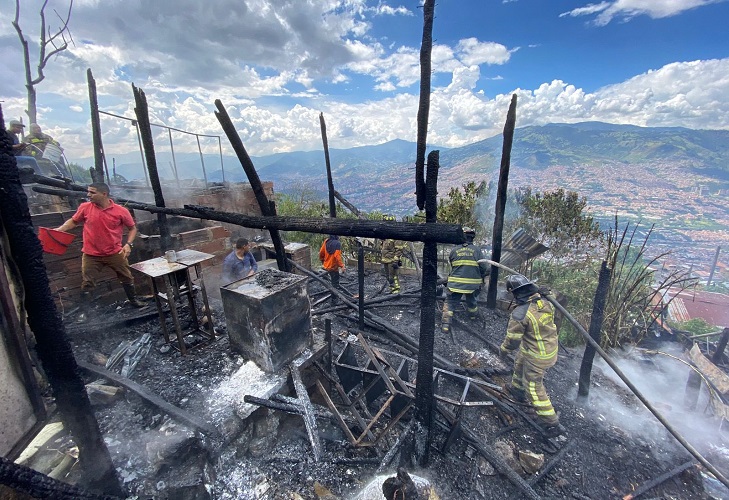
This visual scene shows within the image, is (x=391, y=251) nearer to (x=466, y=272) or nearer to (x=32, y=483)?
(x=466, y=272)

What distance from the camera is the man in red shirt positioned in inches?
203

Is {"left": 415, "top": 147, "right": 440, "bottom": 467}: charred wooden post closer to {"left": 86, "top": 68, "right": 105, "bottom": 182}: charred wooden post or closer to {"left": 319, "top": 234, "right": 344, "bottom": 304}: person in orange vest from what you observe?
{"left": 319, "top": 234, "right": 344, "bottom": 304}: person in orange vest

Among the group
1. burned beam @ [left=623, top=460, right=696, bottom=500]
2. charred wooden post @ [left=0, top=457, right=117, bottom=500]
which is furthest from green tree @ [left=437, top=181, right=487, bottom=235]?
A: charred wooden post @ [left=0, top=457, right=117, bottom=500]

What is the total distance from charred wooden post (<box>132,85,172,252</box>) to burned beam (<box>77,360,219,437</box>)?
3229 mm

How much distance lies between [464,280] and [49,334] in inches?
272

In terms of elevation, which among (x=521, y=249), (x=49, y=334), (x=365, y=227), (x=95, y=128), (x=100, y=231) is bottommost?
(x=521, y=249)

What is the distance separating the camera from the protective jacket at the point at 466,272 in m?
7.20

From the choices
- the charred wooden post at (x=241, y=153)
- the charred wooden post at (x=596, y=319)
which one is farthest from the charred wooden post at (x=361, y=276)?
the charred wooden post at (x=596, y=319)

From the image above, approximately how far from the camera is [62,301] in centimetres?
585

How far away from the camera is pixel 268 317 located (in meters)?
3.87

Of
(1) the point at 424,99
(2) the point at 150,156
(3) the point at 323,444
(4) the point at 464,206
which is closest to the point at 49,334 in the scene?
(3) the point at 323,444

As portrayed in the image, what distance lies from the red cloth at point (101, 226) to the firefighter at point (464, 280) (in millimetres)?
6885

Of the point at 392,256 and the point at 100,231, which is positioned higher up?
the point at 100,231

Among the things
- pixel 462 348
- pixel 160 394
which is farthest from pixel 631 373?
pixel 160 394
